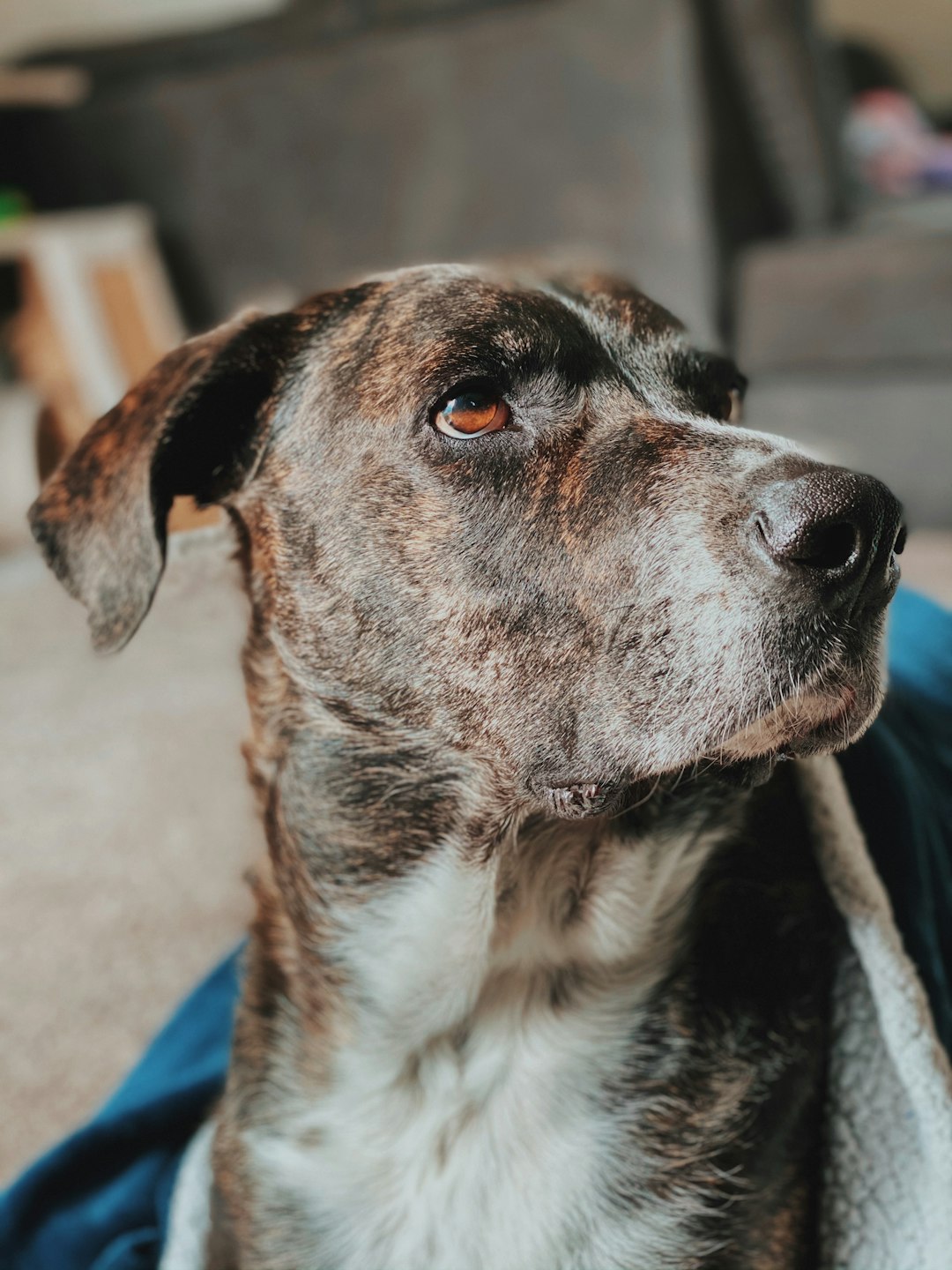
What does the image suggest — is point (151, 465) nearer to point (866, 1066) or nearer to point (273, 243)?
point (866, 1066)

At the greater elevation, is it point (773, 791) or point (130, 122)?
point (130, 122)

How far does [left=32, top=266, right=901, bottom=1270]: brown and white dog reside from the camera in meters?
0.95

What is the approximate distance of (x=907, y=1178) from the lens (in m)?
1.02

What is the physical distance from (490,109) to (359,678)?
3.41 m

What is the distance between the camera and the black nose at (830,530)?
0.77m

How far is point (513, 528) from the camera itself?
3.18ft

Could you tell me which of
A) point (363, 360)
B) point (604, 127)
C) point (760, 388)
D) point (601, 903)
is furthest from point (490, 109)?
point (601, 903)

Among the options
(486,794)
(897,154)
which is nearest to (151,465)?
(486,794)

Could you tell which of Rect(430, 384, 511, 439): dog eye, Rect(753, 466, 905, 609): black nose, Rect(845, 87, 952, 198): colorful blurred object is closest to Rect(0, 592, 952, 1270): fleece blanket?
Rect(753, 466, 905, 609): black nose

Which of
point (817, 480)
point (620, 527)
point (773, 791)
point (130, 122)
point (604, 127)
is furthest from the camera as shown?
point (130, 122)

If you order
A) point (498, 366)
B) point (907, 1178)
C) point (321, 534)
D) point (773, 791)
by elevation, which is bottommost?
point (907, 1178)

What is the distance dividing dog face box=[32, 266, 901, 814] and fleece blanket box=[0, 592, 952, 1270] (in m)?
0.29

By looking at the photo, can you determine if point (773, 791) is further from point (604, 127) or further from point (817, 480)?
point (604, 127)

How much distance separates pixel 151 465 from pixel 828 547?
632 millimetres
